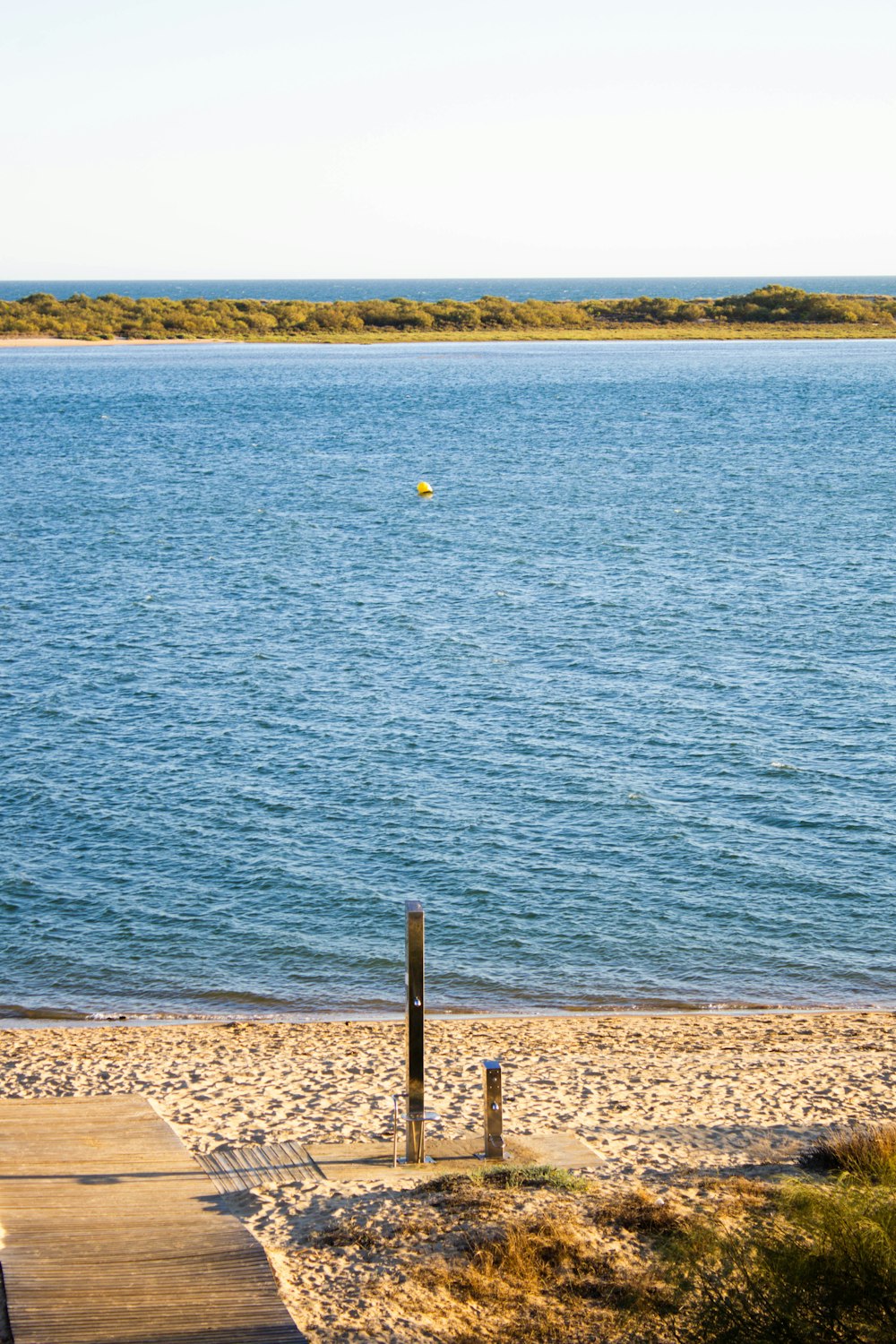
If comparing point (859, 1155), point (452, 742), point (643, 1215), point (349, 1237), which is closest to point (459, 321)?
point (452, 742)

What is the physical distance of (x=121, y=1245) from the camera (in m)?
7.64

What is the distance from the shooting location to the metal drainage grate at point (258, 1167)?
8828mm

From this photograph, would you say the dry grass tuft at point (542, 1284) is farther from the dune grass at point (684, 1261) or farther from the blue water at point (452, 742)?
the blue water at point (452, 742)

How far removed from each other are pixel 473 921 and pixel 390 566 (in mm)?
24337

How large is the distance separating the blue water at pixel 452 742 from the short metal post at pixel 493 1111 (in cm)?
570

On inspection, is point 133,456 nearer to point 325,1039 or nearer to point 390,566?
point 390,566

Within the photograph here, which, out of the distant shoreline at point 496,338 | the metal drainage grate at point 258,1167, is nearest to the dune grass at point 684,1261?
the metal drainage grate at point 258,1167

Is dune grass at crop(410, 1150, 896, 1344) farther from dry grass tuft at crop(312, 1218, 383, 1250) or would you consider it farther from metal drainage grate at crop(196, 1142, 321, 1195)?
metal drainage grate at crop(196, 1142, 321, 1195)

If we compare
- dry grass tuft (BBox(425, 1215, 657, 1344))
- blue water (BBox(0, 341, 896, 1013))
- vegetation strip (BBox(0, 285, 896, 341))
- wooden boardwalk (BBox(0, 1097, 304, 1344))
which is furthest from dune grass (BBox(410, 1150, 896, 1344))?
vegetation strip (BBox(0, 285, 896, 341))

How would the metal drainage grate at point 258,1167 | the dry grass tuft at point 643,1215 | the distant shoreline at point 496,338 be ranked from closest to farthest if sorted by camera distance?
the dry grass tuft at point 643,1215, the metal drainage grate at point 258,1167, the distant shoreline at point 496,338

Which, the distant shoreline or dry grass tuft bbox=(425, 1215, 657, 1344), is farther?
the distant shoreline

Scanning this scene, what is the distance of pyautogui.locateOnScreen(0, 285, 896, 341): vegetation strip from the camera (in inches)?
6230

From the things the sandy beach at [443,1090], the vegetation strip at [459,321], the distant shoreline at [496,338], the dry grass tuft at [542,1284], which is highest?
the vegetation strip at [459,321]

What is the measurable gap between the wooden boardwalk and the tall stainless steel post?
1.38m
